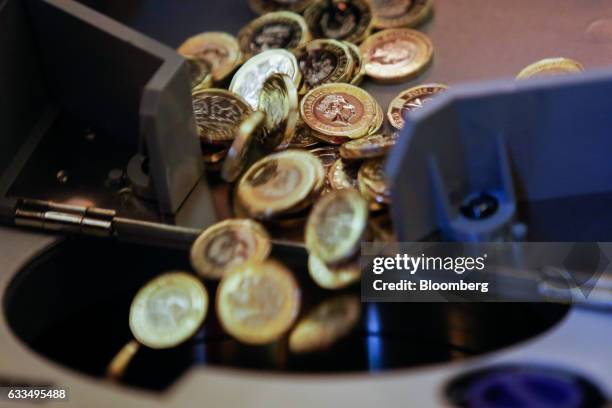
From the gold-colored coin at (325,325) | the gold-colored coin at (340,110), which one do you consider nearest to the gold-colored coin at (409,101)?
the gold-colored coin at (340,110)

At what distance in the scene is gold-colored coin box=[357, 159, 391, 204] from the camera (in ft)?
4.14

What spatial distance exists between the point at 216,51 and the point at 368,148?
51 cm

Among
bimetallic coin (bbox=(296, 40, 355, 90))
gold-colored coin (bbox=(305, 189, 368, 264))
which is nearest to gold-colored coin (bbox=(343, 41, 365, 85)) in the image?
bimetallic coin (bbox=(296, 40, 355, 90))

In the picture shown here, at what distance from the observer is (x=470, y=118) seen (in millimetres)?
1164

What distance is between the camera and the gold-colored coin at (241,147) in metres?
1.30

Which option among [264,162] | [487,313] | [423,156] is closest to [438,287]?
[487,313]

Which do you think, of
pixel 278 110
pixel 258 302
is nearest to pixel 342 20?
pixel 278 110

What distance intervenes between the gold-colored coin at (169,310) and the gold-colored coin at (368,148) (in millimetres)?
296

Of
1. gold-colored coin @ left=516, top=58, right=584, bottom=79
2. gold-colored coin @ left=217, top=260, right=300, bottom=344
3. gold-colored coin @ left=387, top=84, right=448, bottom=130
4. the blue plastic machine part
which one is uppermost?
gold-colored coin @ left=516, top=58, right=584, bottom=79

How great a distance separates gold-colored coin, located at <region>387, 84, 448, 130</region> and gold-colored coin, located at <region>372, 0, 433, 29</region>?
20 cm

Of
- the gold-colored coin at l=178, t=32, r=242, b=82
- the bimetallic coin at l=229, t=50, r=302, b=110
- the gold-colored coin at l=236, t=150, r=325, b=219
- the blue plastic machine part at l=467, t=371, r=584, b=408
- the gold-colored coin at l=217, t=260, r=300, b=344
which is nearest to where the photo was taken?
the blue plastic machine part at l=467, t=371, r=584, b=408

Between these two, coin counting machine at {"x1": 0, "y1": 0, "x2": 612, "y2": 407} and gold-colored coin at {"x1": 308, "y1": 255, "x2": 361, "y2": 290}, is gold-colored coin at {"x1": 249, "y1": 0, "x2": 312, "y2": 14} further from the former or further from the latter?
gold-colored coin at {"x1": 308, "y1": 255, "x2": 361, "y2": 290}

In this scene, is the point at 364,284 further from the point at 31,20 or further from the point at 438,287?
the point at 31,20

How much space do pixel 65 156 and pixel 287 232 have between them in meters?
0.46
